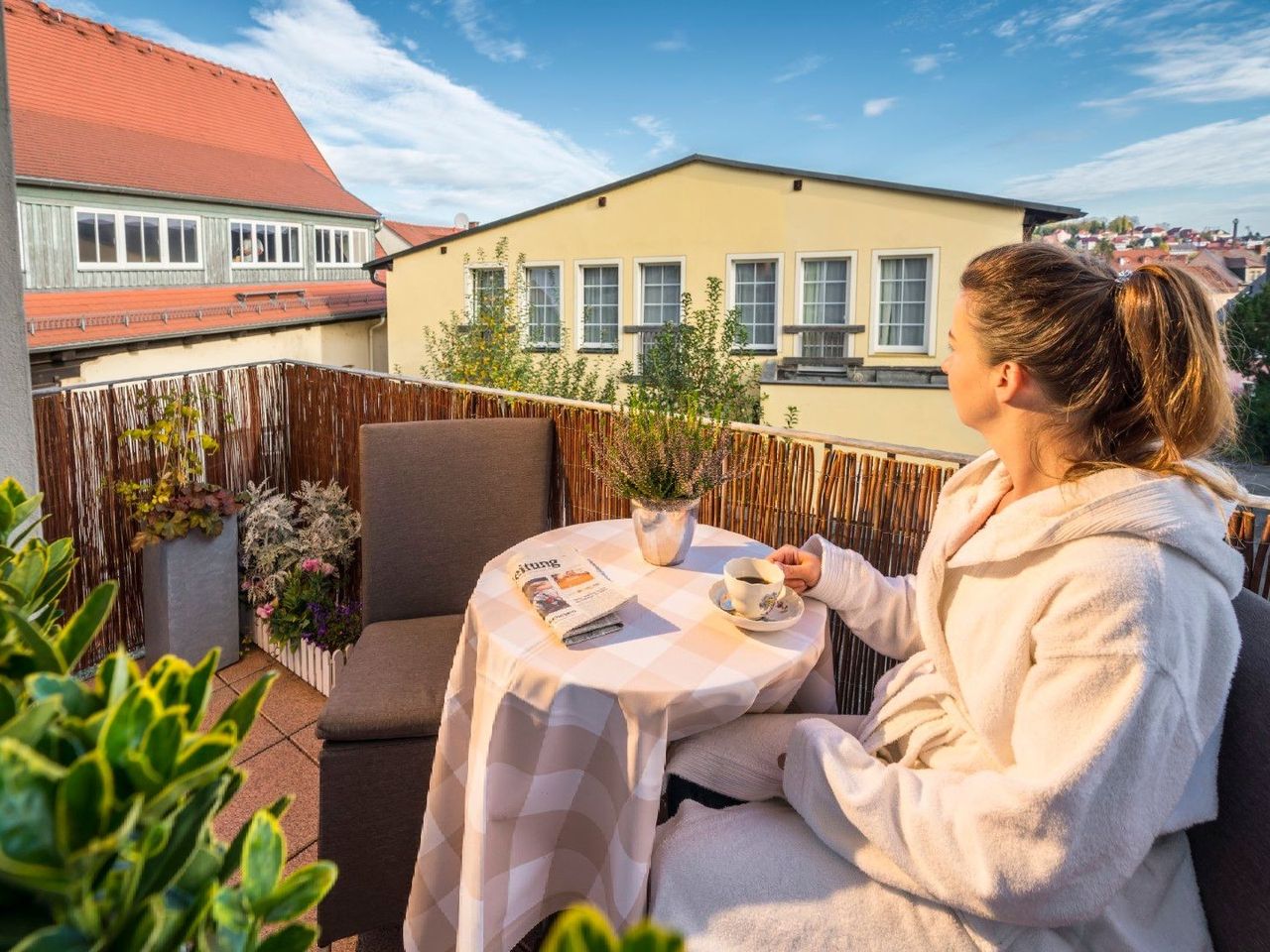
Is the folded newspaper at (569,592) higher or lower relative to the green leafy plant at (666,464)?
lower

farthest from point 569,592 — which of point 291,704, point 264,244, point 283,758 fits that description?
point 264,244

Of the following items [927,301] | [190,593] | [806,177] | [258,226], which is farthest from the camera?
[258,226]

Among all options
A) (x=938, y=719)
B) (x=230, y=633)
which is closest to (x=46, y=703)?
(x=938, y=719)

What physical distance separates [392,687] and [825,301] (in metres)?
12.6

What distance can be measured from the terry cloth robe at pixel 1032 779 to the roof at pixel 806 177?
38.9ft

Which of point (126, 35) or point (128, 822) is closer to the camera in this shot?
point (128, 822)

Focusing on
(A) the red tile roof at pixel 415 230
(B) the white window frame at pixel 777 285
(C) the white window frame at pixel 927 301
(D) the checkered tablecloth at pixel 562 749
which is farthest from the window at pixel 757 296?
(A) the red tile roof at pixel 415 230

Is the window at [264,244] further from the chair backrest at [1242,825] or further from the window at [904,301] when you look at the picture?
the chair backrest at [1242,825]

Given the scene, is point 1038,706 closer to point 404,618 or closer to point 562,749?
point 562,749

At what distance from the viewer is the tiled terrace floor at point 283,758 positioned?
2305mm

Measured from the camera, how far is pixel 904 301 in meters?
13.1

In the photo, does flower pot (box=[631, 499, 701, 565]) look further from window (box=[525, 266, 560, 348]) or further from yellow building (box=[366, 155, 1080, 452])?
Result: window (box=[525, 266, 560, 348])

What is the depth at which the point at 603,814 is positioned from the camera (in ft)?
4.89

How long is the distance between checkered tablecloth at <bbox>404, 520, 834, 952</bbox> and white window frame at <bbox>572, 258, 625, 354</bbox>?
13186 millimetres
